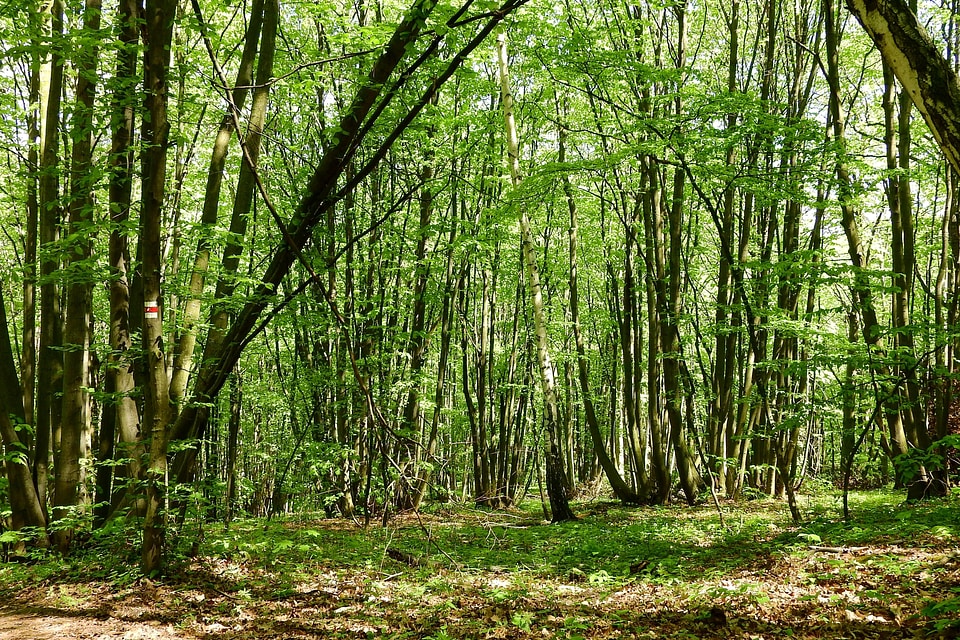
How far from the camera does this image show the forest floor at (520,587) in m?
3.93

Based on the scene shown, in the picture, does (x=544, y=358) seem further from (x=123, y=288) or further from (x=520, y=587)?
(x=123, y=288)

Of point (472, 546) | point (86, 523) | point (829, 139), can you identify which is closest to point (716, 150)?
point (829, 139)

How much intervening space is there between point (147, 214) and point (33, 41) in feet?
4.83

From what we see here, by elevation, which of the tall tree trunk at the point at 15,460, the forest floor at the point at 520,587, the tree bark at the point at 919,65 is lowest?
the forest floor at the point at 520,587

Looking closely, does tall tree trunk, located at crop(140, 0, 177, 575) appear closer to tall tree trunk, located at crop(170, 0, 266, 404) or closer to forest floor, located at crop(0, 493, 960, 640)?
forest floor, located at crop(0, 493, 960, 640)

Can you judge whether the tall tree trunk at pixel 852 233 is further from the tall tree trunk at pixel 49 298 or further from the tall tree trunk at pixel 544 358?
the tall tree trunk at pixel 49 298

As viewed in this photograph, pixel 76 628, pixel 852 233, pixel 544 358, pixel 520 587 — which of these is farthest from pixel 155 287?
pixel 852 233

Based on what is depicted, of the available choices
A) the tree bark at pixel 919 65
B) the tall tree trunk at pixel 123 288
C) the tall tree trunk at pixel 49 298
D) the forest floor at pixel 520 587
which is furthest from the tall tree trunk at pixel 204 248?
the tree bark at pixel 919 65

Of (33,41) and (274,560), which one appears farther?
(274,560)

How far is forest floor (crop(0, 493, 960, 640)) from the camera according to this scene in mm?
3926

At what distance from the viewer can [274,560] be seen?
6.40m

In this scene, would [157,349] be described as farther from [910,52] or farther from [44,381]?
[910,52]

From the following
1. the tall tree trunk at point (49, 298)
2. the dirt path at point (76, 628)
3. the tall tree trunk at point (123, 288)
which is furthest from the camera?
the tall tree trunk at point (49, 298)

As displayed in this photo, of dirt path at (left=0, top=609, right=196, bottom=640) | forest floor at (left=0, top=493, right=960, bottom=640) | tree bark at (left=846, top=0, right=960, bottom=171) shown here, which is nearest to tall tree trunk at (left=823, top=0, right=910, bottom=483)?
forest floor at (left=0, top=493, right=960, bottom=640)
